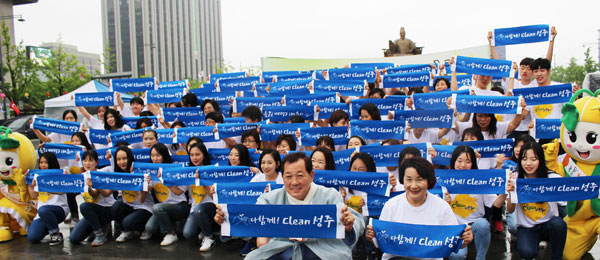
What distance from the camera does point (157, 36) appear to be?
72.1 meters

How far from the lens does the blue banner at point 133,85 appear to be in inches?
401

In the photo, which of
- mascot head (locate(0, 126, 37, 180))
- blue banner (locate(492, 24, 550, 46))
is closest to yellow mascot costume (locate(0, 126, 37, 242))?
mascot head (locate(0, 126, 37, 180))

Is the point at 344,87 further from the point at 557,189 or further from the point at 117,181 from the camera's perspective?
the point at 557,189

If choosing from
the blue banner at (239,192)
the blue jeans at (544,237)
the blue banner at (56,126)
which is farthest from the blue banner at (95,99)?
the blue jeans at (544,237)

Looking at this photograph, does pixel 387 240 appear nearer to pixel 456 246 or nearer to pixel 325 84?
pixel 456 246

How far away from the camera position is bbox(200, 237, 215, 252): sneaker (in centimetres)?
575

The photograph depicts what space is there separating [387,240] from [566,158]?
114 inches

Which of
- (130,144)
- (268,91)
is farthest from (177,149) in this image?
(268,91)

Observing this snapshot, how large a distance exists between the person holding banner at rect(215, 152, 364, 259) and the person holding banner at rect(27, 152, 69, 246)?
397cm

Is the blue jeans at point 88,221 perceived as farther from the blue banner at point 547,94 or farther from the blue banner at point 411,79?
the blue banner at point 547,94

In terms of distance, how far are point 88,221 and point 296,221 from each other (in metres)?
3.89

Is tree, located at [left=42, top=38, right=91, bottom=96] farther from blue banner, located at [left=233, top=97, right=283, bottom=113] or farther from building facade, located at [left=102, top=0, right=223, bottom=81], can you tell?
building facade, located at [left=102, top=0, right=223, bottom=81]

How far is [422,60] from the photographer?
1752 centimetres

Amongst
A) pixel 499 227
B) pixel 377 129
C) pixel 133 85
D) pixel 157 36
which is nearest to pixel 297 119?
pixel 377 129
